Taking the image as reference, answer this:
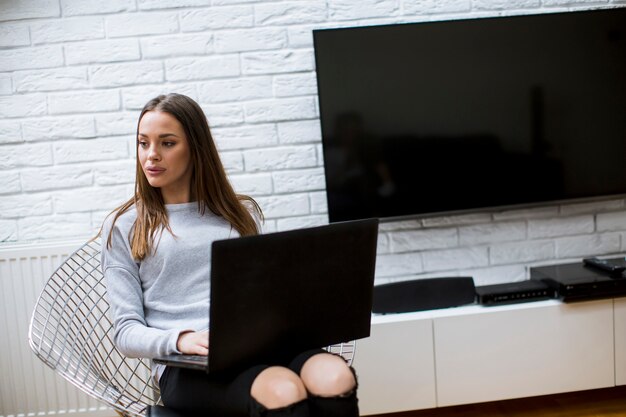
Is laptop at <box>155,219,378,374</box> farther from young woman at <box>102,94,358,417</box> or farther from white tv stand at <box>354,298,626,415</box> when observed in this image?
white tv stand at <box>354,298,626,415</box>

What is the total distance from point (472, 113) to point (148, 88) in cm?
110

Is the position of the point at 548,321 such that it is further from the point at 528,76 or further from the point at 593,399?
the point at 528,76

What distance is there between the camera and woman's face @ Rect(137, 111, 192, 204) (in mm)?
1495

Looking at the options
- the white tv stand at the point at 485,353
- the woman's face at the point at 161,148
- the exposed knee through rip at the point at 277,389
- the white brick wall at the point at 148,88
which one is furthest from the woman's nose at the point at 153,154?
the white tv stand at the point at 485,353

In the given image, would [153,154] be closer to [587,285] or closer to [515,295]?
[515,295]

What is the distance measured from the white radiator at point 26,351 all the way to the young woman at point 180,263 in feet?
2.22

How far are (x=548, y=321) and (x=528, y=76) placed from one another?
83cm

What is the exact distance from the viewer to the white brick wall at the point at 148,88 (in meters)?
2.15

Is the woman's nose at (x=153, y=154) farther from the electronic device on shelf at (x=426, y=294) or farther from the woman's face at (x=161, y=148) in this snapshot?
the electronic device on shelf at (x=426, y=294)

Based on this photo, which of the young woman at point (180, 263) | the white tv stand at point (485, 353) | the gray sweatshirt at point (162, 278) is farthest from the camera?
the white tv stand at point (485, 353)

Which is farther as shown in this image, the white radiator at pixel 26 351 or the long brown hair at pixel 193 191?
the white radiator at pixel 26 351

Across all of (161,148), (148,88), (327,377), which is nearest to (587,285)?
(327,377)

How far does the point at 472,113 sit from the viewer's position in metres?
2.19

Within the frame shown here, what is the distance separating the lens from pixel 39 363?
2.15 metres
